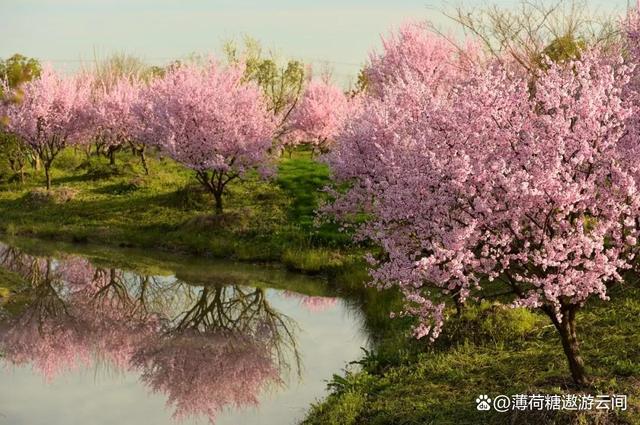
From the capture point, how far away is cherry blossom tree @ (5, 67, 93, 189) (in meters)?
44.9

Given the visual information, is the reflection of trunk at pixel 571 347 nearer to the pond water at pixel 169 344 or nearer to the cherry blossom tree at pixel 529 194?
Answer: the cherry blossom tree at pixel 529 194

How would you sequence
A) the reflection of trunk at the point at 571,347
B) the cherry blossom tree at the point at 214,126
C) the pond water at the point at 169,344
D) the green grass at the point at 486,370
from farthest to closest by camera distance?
1. the cherry blossom tree at the point at 214,126
2. the pond water at the point at 169,344
3. the green grass at the point at 486,370
4. the reflection of trunk at the point at 571,347

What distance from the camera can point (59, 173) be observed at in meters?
51.3

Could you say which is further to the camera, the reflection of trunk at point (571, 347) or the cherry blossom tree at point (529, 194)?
the reflection of trunk at point (571, 347)

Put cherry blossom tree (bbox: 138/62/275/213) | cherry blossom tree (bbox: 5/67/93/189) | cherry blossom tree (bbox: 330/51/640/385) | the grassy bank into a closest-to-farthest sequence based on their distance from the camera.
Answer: cherry blossom tree (bbox: 330/51/640/385) < the grassy bank < cherry blossom tree (bbox: 138/62/275/213) < cherry blossom tree (bbox: 5/67/93/189)

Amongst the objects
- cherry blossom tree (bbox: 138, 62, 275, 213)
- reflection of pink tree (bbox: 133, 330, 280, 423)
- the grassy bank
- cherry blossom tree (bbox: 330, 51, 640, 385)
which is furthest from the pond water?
cherry blossom tree (bbox: 138, 62, 275, 213)

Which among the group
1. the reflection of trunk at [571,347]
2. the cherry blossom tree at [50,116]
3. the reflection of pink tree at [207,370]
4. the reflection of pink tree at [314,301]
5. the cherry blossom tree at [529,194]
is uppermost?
the cherry blossom tree at [50,116]

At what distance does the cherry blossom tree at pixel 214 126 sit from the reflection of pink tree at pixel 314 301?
9.90 metres

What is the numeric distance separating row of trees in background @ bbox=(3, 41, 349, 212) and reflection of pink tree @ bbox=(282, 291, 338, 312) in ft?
32.8

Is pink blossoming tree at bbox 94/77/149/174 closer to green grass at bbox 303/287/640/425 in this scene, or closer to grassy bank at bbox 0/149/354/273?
grassy bank at bbox 0/149/354/273

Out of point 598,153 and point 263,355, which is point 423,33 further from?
point 598,153

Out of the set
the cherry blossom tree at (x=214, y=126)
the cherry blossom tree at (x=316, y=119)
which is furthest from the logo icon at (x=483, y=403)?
the cherry blossom tree at (x=316, y=119)

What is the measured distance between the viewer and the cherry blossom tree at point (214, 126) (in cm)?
3341

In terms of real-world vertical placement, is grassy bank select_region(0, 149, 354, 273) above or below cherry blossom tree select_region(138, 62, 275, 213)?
below
